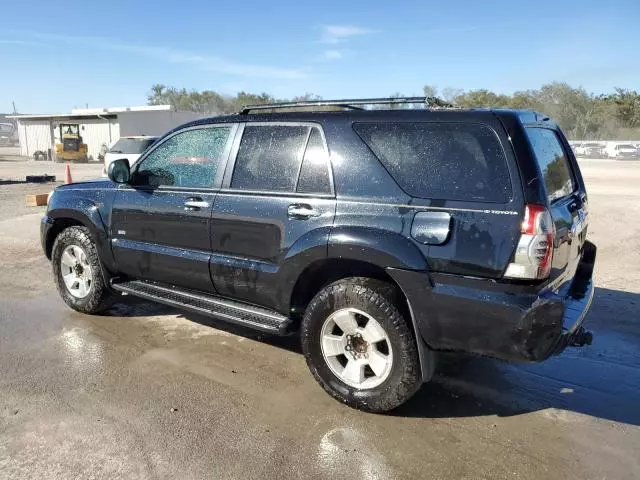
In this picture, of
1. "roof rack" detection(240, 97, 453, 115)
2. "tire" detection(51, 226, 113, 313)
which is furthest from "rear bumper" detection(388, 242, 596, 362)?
"tire" detection(51, 226, 113, 313)

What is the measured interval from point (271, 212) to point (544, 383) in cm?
237

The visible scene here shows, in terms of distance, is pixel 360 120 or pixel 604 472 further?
pixel 360 120

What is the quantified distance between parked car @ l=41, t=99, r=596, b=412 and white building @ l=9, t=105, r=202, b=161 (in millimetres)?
34844

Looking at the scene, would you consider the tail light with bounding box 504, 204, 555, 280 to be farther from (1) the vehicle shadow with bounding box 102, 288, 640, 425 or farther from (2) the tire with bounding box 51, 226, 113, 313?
(2) the tire with bounding box 51, 226, 113, 313

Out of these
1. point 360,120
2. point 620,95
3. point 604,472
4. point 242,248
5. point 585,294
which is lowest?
point 604,472

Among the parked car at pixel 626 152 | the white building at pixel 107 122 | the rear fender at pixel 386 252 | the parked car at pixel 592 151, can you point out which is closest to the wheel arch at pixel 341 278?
the rear fender at pixel 386 252

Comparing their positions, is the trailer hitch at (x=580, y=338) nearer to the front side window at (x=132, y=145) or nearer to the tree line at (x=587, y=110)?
the front side window at (x=132, y=145)

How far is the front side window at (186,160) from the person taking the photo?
4.32 meters

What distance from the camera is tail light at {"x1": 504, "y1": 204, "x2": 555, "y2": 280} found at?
114 inches

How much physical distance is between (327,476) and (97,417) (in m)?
1.57

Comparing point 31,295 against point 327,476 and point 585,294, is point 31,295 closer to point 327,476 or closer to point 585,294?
point 327,476

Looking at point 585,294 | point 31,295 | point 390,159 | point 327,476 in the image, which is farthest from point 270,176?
point 31,295

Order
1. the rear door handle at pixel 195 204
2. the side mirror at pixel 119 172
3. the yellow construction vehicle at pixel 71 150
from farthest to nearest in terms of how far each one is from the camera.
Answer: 1. the yellow construction vehicle at pixel 71 150
2. the side mirror at pixel 119 172
3. the rear door handle at pixel 195 204

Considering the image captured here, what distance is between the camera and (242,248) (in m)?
4.00
